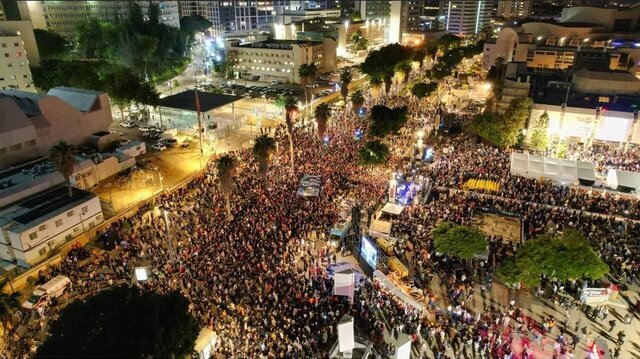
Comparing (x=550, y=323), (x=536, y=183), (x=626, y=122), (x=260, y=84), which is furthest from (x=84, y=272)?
(x=260, y=84)

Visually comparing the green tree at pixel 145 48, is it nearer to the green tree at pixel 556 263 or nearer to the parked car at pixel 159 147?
the parked car at pixel 159 147

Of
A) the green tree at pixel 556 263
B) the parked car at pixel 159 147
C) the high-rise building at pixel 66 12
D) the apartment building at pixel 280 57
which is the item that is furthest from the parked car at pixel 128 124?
the high-rise building at pixel 66 12

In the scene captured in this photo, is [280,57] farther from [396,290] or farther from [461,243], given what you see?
[396,290]

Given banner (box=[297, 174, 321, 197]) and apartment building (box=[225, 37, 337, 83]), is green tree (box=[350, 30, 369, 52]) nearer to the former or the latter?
apartment building (box=[225, 37, 337, 83])

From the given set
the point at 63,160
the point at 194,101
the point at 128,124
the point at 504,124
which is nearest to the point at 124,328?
the point at 63,160

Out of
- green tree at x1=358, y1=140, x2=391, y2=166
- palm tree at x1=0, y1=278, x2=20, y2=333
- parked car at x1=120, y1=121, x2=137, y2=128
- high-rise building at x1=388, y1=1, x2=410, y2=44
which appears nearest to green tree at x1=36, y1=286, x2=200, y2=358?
palm tree at x1=0, y1=278, x2=20, y2=333
